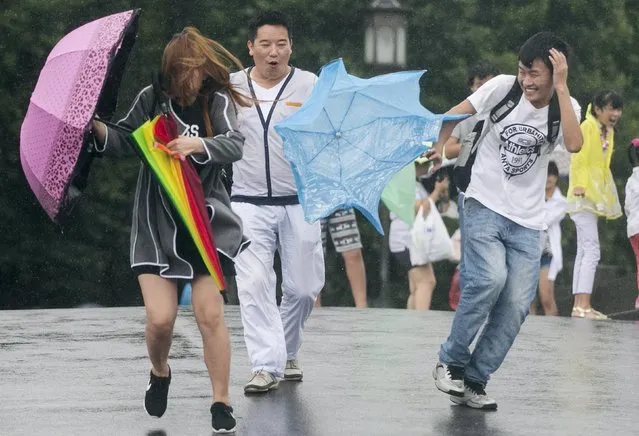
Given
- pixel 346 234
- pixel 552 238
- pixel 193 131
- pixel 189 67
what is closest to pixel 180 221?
pixel 193 131

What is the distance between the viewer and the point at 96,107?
7.77m

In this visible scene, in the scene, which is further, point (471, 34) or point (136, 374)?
point (471, 34)

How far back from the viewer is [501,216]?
365 inches

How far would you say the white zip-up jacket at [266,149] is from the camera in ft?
32.2

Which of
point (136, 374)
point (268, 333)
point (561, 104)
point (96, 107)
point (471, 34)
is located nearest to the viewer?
point (96, 107)

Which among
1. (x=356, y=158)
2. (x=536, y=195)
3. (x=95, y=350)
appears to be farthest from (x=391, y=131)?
(x=95, y=350)

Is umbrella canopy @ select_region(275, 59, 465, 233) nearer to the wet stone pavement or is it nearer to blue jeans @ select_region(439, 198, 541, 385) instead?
blue jeans @ select_region(439, 198, 541, 385)

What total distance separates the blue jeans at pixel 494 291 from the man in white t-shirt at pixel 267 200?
99cm

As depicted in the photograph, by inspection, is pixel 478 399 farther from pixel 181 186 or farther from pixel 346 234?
pixel 346 234

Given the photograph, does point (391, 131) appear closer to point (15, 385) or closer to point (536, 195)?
point (536, 195)

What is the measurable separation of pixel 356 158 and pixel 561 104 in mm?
A: 1315

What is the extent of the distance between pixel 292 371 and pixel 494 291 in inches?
63.2

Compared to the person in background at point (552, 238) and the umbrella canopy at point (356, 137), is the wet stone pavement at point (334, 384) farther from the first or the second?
the person in background at point (552, 238)

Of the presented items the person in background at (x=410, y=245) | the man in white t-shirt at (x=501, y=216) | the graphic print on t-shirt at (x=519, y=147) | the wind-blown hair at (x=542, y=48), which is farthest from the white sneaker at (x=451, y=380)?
the person in background at (x=410, y=245)
